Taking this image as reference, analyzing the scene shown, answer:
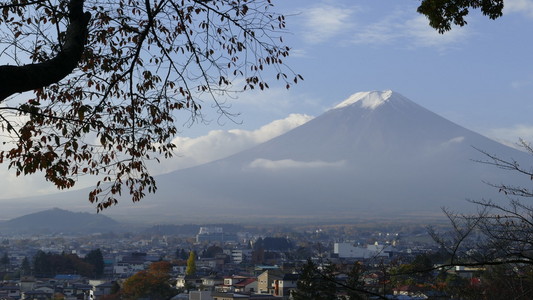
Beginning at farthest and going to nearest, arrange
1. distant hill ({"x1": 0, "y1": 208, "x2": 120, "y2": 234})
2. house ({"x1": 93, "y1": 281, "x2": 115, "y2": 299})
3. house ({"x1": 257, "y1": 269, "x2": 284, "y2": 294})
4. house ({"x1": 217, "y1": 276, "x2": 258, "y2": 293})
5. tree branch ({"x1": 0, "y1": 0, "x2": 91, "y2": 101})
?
distant hill ({"x1": 0, "y1": 208, "x2": 120, "y2": 234}) → house ({"x1": 93, "y1": 281, "x2": 115, "y2": 299}) → house ({"x1": 217, "y1": 276, "x2": 258, "y2": 293}) → house ({"x1": 257, "y1": 269, "x2": 284, "y2": 294}) → tree branch ({"x1": 0, "y1": 0, "x2": 91, "y2": 101})

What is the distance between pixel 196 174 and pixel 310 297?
503ft

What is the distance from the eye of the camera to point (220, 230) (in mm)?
134625

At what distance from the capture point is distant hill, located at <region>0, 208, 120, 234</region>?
163125 millimetres

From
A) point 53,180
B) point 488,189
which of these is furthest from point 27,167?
point 488,189

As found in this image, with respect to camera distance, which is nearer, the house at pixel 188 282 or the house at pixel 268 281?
the house at pixel 268 281

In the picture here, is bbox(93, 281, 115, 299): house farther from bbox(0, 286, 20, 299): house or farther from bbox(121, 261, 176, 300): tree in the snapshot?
bbox(121, 261, 176, 300): tree

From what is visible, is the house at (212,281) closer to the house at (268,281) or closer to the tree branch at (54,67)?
the house at (268,281)

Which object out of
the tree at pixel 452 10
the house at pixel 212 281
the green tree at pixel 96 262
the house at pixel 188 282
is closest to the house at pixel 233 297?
the house at pixel 188 282

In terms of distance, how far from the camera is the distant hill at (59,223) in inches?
6422

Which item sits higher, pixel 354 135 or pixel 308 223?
pixel 354 135

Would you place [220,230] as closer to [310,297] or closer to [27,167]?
[310,297]

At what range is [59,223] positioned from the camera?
172 m

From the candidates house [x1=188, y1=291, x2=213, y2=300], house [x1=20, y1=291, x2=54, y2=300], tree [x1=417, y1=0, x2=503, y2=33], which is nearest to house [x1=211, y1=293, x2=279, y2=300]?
house [x1=188, y1=291, x2=213, y2=300]

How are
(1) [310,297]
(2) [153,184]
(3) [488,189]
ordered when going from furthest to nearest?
(3) [488,189] → (1) [310,297] → (2) [153,184]
